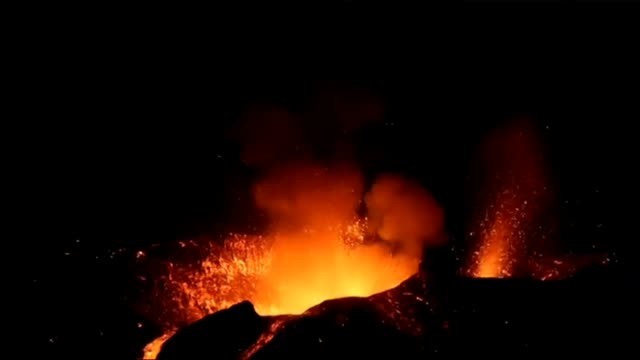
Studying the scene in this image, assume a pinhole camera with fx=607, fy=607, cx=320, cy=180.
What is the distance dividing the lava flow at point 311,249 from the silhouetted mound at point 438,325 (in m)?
0.52

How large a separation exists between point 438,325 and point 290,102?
4504mm

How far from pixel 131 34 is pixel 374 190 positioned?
129 inches

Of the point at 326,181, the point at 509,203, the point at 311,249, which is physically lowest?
the point at 311,249

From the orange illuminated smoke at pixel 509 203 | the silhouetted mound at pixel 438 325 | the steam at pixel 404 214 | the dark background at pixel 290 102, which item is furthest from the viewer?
the dark background at pixel 290 102

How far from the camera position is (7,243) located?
665 cm

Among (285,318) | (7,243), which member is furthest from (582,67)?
(7,243)

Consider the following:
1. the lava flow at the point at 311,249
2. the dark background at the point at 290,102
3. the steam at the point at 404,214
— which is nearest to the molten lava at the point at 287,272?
the lava flow at the point at 311,249

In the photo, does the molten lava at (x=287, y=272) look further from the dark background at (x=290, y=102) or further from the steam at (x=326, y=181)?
the dark background at (x=290, y=102)

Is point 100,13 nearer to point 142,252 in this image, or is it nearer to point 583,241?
point 142,252

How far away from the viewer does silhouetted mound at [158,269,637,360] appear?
135 inches

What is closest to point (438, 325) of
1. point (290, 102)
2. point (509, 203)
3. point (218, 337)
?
point (218, 337)

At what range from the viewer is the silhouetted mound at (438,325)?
3.44 meters

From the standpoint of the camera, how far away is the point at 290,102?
298 inches

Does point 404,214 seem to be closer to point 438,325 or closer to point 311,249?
point 311,249
